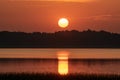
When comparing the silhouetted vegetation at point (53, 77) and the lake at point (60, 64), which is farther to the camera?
the lake at point (60, 64)

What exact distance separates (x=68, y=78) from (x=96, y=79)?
229cm

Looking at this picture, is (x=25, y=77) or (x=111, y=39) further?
(x=111, y=39)

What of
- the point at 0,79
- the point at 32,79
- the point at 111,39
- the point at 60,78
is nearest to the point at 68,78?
the point at 60,78

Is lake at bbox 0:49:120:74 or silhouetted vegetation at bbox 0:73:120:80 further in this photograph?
lake at bbox 0:49:120:74

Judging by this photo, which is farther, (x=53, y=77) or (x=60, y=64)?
(x=60, y=64)

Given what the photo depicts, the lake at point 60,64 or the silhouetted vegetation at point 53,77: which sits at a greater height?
the lake at point 60,64

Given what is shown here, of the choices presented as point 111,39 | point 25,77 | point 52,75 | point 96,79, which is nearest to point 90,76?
point 96,79

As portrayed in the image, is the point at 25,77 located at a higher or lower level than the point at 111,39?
lower

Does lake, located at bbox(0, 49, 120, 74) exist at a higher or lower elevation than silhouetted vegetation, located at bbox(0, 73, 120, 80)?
higher

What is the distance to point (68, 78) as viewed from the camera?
34.1 m

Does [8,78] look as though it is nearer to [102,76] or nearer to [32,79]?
[32,79]

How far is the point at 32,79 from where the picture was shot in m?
34.1

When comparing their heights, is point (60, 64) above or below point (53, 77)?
above

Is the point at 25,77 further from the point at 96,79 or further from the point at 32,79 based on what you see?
the point at 96,79
